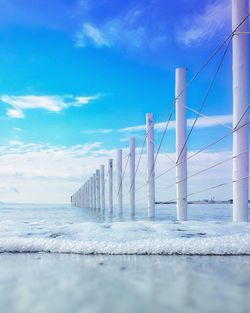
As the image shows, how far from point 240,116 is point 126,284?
493cm

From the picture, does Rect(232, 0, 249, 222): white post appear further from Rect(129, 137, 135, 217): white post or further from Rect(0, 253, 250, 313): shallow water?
Rect(129, 137, 135, 217): white post

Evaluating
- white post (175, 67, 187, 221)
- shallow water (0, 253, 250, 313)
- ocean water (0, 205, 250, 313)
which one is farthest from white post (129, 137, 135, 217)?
shallow water (0, 253, 250, 313)

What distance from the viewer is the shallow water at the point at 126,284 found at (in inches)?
77.7

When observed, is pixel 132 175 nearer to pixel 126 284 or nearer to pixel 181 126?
pixel 181 126

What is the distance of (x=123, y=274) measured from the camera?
281 centimetres

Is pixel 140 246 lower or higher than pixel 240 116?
lower

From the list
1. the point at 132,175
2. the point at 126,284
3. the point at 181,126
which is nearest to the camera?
the point at 126,284

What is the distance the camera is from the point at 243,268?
9.92 feet

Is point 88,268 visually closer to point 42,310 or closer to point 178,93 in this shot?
point 42,310

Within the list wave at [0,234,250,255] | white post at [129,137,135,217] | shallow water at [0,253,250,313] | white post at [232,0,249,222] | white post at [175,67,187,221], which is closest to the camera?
shallow water at [0,253,250,313]

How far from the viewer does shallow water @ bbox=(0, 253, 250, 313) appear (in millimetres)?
1973

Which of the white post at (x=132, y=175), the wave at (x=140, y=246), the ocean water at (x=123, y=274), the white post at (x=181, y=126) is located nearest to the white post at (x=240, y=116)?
the ocean water at (x=123, y=274)

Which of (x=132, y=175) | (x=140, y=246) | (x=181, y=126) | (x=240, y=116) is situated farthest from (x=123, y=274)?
(x=132, y=175)

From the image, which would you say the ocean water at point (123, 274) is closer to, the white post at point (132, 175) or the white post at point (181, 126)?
the white post at point (181, 126)
